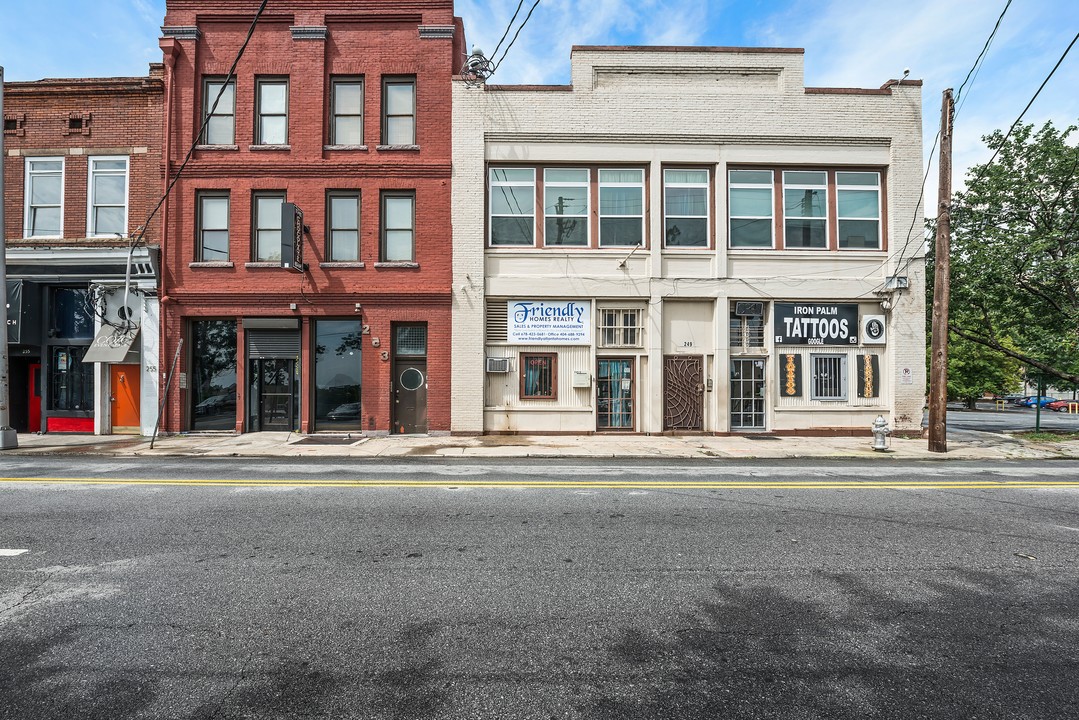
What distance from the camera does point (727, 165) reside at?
1536 centimetres

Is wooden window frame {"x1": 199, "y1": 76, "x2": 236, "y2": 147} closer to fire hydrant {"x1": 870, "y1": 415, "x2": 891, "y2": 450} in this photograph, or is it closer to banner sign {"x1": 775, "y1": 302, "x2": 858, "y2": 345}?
banner sign {"x1": 775, "y1": 302, "x2": 858, "y2": 345}

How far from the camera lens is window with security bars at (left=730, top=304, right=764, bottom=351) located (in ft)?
50.2

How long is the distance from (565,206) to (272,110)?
29.4 ft

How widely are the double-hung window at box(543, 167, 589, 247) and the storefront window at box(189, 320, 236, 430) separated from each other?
31.6ft

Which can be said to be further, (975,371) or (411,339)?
(975,371)

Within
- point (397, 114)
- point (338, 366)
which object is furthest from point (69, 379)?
point (397, 114)

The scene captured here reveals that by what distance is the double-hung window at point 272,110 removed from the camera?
15.3 metres

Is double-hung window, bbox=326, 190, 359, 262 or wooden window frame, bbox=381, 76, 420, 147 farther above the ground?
wooden window frame, bbox=381, 76, 420, 147

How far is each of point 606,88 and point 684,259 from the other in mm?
5433

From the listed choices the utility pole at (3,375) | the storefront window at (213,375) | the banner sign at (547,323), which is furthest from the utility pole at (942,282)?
the utility pole at (3,375)

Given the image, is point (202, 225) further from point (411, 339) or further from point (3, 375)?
point (411, 339)

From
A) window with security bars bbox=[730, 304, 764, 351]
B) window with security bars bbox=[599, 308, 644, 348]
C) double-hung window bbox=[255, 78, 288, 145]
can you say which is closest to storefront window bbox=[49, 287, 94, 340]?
double-hung window bbox=[255, 78, 288, 145]

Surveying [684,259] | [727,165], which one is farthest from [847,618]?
[727,165]

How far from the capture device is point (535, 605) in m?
3.78
